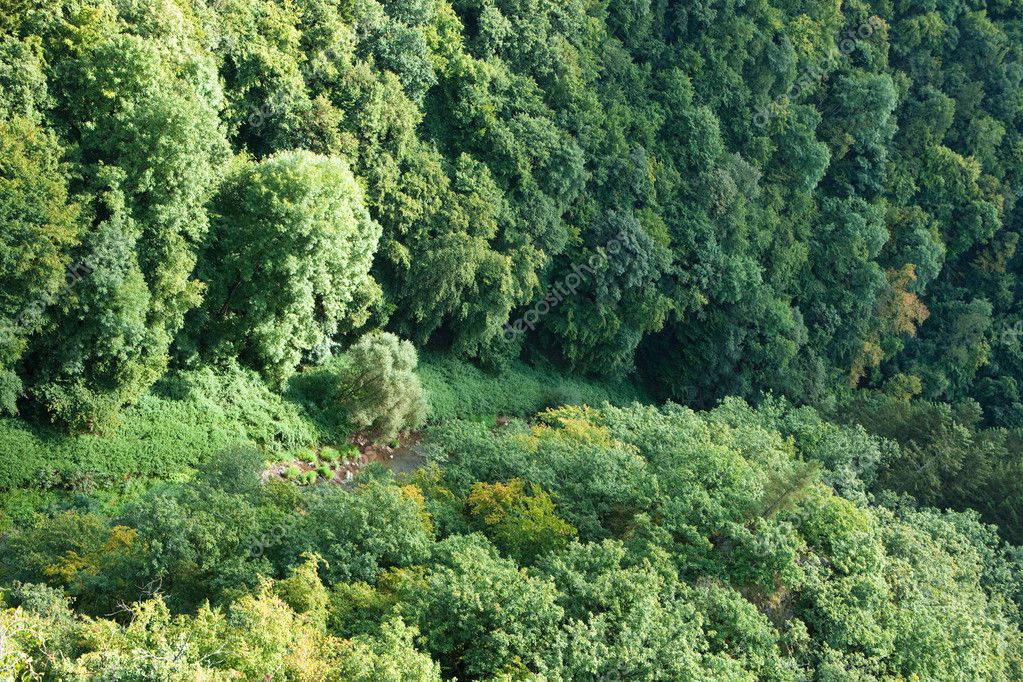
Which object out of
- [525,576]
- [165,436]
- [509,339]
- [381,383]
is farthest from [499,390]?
[525,576]

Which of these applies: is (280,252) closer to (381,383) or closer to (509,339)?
(381,383)

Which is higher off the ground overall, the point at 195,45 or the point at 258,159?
the point at 195,45

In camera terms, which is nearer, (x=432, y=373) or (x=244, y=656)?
(x=244, y=656)

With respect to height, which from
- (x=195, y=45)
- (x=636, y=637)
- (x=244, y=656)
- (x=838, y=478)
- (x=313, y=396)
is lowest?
(x=313, y=396)

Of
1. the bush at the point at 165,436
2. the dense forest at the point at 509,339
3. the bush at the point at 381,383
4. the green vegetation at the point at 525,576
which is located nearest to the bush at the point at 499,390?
the dense forest at the point at 509,339

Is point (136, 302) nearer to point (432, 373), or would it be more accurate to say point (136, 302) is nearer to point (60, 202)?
point (60, 202)

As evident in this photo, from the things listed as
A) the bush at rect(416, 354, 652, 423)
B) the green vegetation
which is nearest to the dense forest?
the green vegetation

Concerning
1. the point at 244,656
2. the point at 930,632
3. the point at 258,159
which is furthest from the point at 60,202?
the point at 930,632
